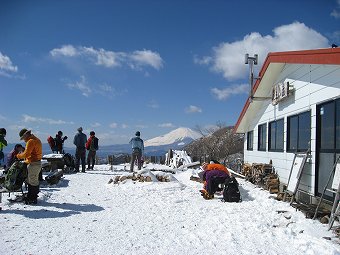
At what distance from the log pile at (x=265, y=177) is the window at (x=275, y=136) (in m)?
0.73

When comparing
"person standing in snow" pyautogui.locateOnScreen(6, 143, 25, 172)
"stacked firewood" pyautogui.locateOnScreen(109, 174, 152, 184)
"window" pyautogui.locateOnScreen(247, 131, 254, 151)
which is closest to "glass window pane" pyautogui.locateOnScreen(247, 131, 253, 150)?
"window" pyautogui.locateOnScreen(247, 131, 254, 151)

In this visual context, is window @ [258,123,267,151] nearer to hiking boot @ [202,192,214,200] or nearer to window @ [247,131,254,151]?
window @ [247,131,254,151]

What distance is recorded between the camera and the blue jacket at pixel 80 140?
15173 mm

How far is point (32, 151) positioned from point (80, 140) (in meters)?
7.67

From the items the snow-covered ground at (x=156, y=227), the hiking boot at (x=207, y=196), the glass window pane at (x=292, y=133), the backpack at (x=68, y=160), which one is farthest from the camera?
the backpack at (x=68, y=160)

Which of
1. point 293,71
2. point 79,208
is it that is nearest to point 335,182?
point 293,71

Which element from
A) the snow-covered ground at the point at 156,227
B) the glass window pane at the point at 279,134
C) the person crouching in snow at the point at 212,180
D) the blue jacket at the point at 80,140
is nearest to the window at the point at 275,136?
the glass window pane at the point at 279,134

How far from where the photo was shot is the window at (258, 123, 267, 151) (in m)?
13.1

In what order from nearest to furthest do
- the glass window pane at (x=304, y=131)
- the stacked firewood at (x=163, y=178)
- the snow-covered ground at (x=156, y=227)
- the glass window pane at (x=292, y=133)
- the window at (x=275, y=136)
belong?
1. the snow-covered ground at (x=156, y=227)
2. the glass window pane at (x=304, y=131)
3. the glass window pane at (x=292, y=133)
4. the window at (x=275, y=136)
5. the stacked firewood at (x=163, y=178)

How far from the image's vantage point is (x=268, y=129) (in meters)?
12.4

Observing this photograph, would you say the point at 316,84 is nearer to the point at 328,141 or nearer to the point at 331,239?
the point at 328,141

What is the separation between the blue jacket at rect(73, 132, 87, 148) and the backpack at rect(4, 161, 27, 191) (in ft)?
24.4

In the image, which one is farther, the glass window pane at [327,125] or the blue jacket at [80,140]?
the blue jacket at [80,140]

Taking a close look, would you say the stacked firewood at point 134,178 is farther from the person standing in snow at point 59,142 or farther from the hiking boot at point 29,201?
the person standing in snow at point 59,142
